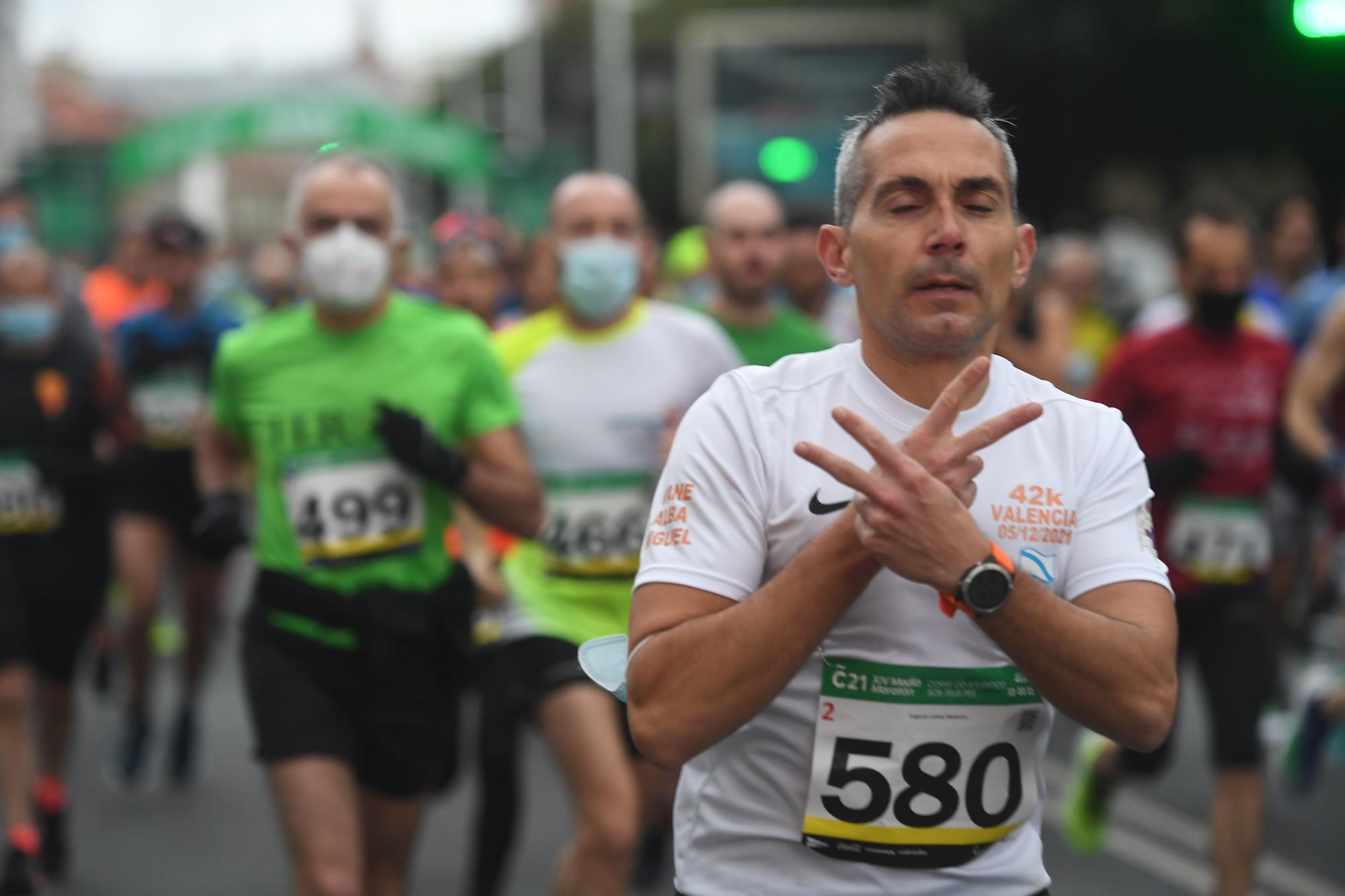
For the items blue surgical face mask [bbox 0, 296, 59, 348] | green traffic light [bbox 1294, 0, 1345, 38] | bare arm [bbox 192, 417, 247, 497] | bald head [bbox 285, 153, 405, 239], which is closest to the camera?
bald head [bbox 285, 153, 405, 239]

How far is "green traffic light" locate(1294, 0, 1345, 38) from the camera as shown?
325 inches

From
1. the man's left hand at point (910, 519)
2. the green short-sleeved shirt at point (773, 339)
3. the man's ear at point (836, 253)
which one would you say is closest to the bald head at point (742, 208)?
the green short-sleeved shirt at point (773, 339)

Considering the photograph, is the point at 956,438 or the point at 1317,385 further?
the point at 1317,385

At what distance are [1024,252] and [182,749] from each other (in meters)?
6.58

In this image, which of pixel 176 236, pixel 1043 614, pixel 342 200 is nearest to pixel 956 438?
pixel 1043 614

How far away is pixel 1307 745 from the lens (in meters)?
7.61

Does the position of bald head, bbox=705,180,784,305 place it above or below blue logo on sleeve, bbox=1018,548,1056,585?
above

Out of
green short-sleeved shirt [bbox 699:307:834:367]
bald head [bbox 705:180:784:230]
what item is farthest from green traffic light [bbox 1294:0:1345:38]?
green short-sleeved shirt [bbox 699:307:834:367]

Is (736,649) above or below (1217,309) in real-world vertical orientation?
below

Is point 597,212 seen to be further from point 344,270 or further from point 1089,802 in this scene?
point 1089,802

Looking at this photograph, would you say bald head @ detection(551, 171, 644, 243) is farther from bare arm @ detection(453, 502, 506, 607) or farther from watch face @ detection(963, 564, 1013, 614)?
watch face @ detection(963, 564, 1013, 614)

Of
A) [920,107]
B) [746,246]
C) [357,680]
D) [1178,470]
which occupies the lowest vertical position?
[357,680]

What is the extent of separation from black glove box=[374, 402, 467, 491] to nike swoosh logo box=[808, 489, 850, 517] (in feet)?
7.25

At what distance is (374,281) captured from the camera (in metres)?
4.96
